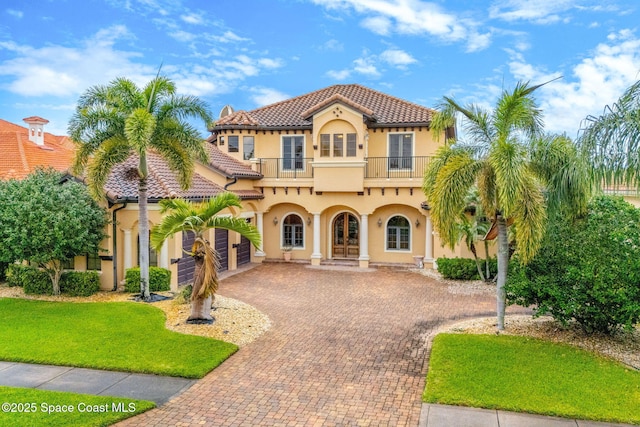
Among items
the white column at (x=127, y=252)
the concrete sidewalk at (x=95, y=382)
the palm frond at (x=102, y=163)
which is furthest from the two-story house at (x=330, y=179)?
the concrete sidewalk at (x=95, y=382)

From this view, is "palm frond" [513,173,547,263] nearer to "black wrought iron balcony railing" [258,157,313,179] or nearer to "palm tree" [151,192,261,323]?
"palm tree" [151,192,261,323]

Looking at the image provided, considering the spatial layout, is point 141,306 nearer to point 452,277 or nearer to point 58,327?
point 58,327

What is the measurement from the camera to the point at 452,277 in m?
19.8

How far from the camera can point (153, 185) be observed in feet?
55.5

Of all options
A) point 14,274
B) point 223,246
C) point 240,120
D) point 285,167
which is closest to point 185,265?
point 223,246

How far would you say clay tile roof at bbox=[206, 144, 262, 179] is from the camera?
21.2 meters

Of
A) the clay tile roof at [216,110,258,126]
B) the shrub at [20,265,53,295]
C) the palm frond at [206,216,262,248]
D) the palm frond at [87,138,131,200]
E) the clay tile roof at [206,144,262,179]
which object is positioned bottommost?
the shrub at [20,265,53,295]

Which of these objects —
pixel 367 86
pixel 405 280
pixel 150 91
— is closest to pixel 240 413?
pixel 150 91

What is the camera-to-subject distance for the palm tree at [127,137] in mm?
14227

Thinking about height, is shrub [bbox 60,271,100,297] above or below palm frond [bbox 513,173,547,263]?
below

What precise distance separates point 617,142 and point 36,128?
104 ft

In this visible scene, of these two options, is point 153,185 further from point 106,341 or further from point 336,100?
point 336,100

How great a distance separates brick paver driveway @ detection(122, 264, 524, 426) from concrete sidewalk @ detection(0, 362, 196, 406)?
0.45m

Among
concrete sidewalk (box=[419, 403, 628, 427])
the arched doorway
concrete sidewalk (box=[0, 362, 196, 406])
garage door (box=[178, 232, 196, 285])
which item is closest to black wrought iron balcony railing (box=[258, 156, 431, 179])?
the arched doorway
